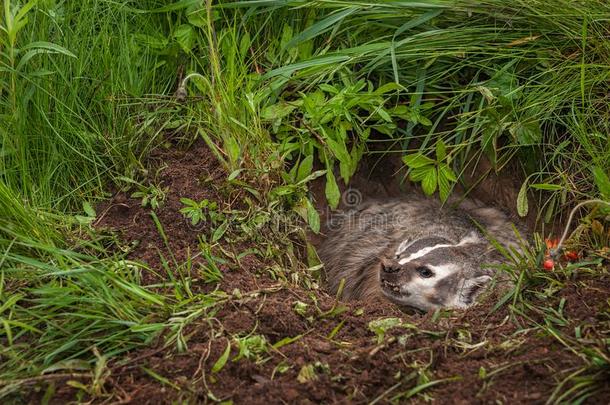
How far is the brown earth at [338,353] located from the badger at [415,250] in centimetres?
48

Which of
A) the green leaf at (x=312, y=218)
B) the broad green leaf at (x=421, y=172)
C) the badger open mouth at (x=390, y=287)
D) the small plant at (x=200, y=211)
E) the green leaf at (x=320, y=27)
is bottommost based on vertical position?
the badger open mouth at (x=390, y=287)

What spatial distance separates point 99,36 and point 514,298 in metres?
1.93

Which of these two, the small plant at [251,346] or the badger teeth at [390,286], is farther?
the badger teeth at [390,286]

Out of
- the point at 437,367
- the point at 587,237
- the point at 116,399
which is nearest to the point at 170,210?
the point at 116,399

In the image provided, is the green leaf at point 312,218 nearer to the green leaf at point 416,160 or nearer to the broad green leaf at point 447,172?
the green leaf at point 416,160

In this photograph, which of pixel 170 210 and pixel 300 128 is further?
pixel 300 128

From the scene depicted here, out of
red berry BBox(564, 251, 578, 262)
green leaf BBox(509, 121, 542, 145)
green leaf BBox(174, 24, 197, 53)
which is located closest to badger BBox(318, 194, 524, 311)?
red berry BBox(564, 251, 578, 262)

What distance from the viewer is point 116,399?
2.47 metres

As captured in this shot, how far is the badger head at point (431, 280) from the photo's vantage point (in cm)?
364

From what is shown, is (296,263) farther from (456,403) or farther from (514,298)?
(456,403)

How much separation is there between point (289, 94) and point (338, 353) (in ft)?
4.71

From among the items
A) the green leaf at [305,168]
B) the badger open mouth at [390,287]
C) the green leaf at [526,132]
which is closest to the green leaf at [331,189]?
the green leaf at [305,168]

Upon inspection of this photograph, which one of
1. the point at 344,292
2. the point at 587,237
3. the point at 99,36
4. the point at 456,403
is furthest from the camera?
the point at 344,292

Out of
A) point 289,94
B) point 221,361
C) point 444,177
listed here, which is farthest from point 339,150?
point 221,361
